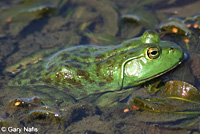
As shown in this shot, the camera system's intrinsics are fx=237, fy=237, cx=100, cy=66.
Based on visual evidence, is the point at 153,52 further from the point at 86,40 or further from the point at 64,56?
the point at 86,40

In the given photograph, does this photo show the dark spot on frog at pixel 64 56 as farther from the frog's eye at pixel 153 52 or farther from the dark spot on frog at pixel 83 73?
the frog's eye at pixel 153 52

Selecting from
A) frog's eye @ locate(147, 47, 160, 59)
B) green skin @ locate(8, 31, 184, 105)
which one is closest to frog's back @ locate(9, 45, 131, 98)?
green skin @ locate(8, 31, 184, 105)

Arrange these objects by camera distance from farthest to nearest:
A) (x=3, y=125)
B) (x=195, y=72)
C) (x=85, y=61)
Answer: (x=85, y=61) < (x=195, y=72) < (x=3, y=125)

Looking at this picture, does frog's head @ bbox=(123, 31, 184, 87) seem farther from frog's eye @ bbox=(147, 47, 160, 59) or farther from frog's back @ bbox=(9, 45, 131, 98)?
frog's back @ bbox=(9, 45, 131, 98)

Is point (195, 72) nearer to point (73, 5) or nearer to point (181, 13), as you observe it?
point (181, 13)

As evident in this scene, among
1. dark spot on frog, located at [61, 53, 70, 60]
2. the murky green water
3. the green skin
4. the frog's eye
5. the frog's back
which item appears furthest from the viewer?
dark spot on frog, located at [61, 53, 70, 60]

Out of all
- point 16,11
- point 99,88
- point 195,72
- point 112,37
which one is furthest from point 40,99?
point 16,11

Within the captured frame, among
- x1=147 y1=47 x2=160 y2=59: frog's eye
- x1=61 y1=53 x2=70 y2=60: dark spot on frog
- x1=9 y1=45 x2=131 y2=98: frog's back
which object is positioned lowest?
x1=9 y1=45 x2=131 y2=98: frog's back

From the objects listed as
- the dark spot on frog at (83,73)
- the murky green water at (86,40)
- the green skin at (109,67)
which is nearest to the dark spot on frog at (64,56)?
the green skin at (109,67)
